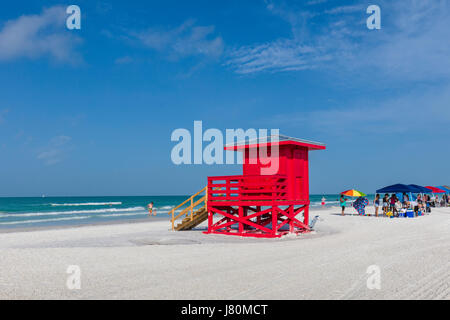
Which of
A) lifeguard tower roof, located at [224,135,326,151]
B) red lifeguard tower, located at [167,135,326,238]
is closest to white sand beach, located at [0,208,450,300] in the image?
red lifeguard tower, located at [167,135,326,238]

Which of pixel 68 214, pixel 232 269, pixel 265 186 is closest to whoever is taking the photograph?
pixel 232 269

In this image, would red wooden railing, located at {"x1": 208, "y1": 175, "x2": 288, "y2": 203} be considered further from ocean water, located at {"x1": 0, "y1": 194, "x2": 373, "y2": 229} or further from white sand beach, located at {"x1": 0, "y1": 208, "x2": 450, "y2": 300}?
ocean water, located at {"x1": 0, "y1": 194, "x2": 373, "y2": 229}

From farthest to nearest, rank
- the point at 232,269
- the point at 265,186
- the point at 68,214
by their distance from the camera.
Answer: the point at 68,214, the point at 265,186, the point at 232,269

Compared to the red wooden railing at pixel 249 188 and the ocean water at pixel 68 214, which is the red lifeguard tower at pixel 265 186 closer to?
the red wooden railing at pixel 249 188

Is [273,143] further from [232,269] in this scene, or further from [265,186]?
[232,269]

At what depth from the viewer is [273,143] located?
16188 millimetres

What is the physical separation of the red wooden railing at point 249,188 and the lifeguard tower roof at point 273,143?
1.47 m

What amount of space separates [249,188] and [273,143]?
2.07 m

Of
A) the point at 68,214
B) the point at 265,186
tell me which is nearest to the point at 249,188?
the point at 265,186

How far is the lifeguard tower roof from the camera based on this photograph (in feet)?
52.3

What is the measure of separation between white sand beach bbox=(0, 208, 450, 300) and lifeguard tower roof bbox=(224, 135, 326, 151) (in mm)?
3929
